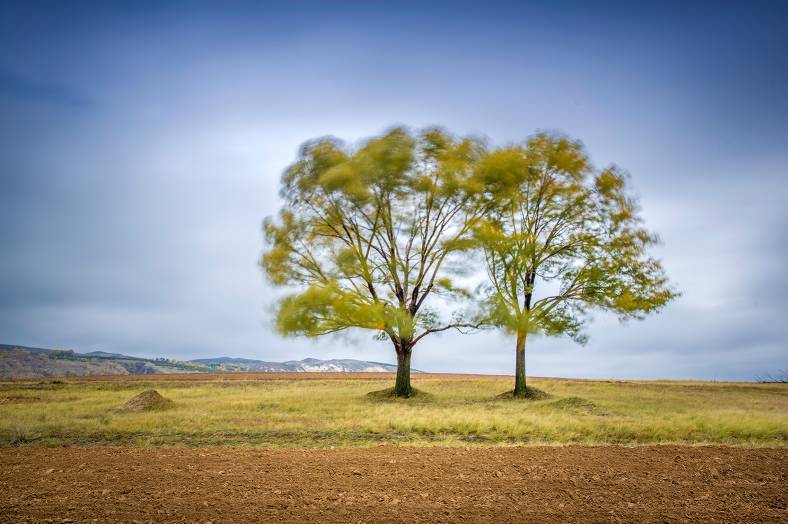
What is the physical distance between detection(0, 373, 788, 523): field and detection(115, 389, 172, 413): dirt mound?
435mm

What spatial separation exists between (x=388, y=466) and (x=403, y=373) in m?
15.5

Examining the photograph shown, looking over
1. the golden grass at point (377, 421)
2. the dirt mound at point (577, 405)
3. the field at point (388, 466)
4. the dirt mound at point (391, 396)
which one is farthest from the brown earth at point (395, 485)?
the dirt mound at point (391, 396)

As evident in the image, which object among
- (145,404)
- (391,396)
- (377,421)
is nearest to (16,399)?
(145,404)

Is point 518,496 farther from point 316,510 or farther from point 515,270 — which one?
point 515,270

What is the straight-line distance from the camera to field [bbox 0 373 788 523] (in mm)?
6641

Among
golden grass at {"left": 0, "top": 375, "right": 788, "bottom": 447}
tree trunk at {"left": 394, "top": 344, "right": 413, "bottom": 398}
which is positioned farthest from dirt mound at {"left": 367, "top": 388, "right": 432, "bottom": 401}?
golden grass at {"left": 0, "top": 375, "right": 788, "bottom": 447}

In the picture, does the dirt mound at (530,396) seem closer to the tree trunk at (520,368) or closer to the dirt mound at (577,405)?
the tree trunk at (520,368)

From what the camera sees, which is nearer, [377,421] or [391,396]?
[377,421]

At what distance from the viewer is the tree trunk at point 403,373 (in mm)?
24016

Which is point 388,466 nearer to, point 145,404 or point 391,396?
point 145,404

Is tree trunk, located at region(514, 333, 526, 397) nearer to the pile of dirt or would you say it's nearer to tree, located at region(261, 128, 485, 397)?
tree, located at region(261, 128, 485, 397)

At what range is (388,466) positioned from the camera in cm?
880

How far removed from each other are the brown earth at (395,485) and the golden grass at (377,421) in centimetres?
241

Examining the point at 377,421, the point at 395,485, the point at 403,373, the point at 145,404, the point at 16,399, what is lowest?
the point at 16,399
